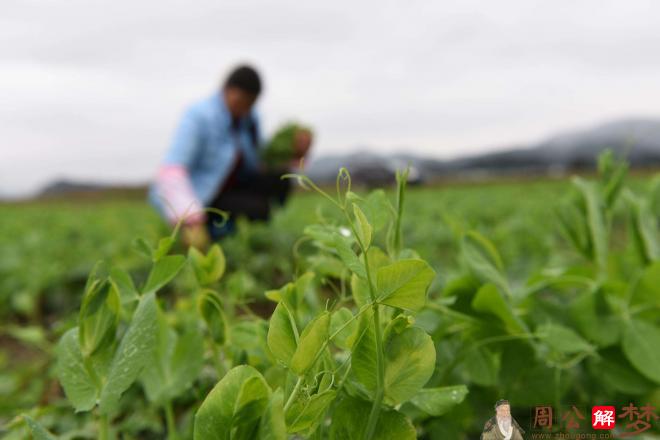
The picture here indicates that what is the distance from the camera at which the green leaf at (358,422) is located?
1.48 feet

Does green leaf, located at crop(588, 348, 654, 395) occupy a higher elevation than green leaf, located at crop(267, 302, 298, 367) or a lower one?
lower

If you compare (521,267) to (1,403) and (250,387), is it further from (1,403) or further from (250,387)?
(1,403)

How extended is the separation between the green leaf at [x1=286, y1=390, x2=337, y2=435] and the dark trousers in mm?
3555

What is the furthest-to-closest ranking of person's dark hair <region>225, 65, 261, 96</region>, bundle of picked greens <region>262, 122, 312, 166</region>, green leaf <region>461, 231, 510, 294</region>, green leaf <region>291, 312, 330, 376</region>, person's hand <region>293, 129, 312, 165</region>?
bundle of picked greens <region>262, 122, 312, 166</region> < person's hand <region>293, 129, 312, 165</region> < person's dark hair <region>225, 65, 261, 96</region> < green leaf <region>461, 231, 510, 294</region> < green leaf <region>291, 312, 330, 376</region>

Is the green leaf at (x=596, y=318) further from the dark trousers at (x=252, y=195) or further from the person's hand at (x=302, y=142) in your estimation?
the person's hand at (x=302, y=142)

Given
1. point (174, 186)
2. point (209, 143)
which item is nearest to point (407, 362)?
point (174, 186)

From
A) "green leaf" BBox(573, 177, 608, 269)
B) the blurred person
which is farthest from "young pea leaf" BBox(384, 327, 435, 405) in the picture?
the blurred person

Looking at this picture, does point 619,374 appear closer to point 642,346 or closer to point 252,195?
point 642,346

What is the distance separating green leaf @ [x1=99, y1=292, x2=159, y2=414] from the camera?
0.49 metres

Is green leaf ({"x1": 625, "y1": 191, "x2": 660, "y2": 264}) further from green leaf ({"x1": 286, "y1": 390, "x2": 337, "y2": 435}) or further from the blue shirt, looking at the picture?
the blue shirt

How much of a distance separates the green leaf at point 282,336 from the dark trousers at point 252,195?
11.6ft

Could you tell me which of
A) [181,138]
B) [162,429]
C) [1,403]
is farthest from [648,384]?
[181,138]

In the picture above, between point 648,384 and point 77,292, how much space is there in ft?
8.86

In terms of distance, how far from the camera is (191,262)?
57cm
